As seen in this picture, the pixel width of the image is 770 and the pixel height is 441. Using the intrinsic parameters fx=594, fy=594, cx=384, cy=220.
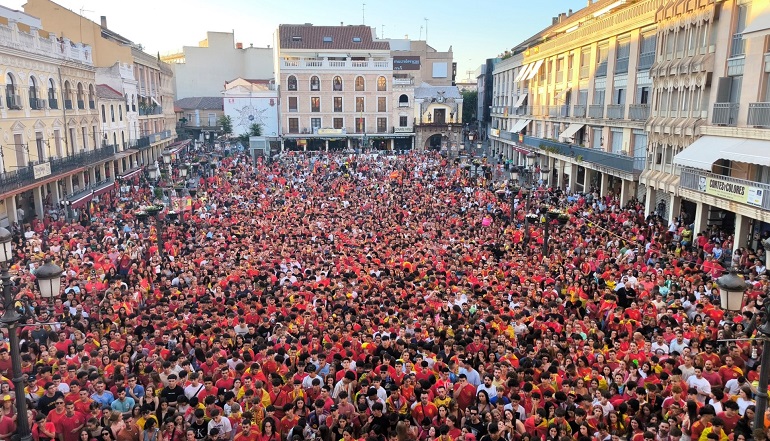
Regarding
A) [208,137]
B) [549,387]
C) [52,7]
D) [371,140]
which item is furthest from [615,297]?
[208,137]

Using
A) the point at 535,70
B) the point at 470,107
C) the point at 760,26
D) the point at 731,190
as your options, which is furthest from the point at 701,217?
the point at 470,107

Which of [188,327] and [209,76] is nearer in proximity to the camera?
[188,327]

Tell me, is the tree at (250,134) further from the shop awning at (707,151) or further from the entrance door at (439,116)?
the shop awning at (707,151)

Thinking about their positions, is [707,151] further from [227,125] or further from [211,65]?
[211,65]

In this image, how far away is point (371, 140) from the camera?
208ft

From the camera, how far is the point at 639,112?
28.7 meters

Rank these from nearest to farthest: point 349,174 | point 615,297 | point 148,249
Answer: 1. point 615,297
2. point 148,249
3. point 349,174

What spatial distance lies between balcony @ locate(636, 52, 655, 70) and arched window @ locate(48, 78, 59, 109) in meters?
30.8

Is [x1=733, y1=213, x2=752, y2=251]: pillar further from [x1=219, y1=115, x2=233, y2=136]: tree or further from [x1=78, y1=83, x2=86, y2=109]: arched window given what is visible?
[x1=219, y1=115, x2=233, y2=136]: tree

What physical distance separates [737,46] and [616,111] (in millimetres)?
11411

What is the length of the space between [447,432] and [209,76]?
81.6m

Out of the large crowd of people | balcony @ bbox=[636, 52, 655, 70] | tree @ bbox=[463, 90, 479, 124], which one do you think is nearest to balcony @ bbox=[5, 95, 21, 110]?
the large crowd of people

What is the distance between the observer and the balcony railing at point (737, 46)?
19.8 metres

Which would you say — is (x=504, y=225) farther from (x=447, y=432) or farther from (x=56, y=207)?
(x=56, y=207)
